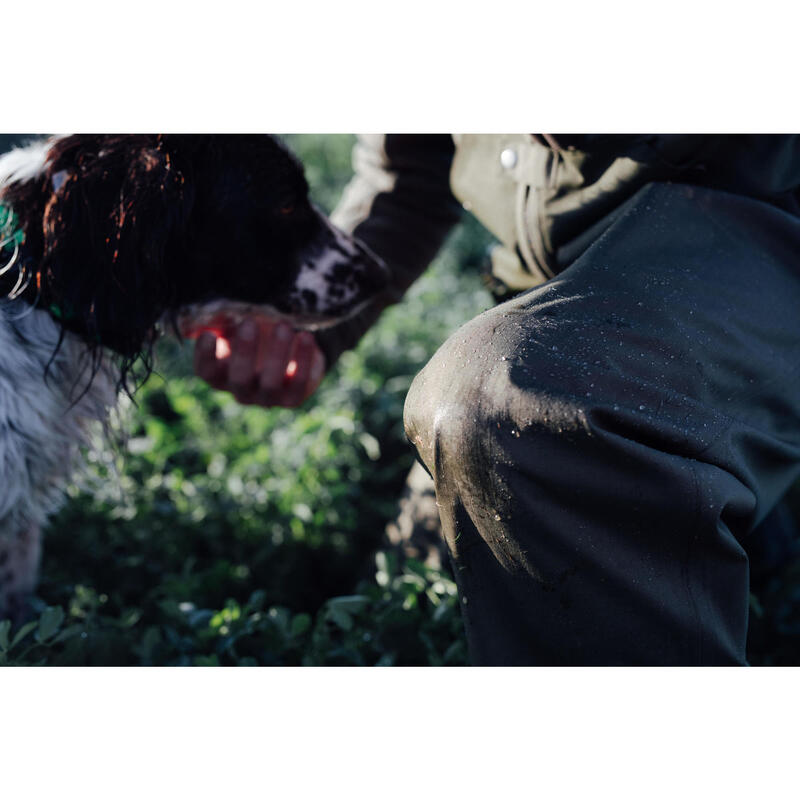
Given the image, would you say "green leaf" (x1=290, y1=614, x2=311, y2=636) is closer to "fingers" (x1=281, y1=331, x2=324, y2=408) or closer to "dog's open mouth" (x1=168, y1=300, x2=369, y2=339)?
"fingers" (x1=281, y1=331, x2=324, y2=408)

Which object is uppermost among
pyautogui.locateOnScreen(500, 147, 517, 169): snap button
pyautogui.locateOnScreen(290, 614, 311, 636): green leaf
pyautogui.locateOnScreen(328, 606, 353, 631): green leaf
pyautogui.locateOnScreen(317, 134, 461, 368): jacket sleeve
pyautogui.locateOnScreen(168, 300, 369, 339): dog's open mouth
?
pyautogui.locateOnScreen(500, 147, 517, 169): snap button

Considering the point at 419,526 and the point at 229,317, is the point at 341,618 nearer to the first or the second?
the point at 419,526

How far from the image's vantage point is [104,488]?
2713mm

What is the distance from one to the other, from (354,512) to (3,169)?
5.01 feet

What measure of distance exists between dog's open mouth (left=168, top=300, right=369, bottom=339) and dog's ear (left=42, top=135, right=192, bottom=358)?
0.21 metres

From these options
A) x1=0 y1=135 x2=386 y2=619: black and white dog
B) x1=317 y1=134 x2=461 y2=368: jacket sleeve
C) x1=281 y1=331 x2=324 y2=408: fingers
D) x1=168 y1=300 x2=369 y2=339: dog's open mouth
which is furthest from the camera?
x1=317 y1=134 x2=461 y2=368: jacket sleeve

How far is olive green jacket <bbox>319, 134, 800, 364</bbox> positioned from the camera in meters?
1.74

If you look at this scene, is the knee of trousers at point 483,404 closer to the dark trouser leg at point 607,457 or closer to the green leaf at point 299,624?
the dark trouser leg at point 607,457

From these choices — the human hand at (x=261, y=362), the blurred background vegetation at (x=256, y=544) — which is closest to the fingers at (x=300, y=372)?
the human hand at (x=261, y=362)

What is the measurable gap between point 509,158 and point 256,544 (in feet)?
4.97

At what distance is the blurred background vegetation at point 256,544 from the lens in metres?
1.97

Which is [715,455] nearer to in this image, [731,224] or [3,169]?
[731,224]

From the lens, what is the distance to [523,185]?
2018 millimetres

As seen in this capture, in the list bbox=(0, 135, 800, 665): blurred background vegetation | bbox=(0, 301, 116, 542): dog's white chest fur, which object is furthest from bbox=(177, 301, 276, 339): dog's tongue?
bbox=(0, 301, 116, 542): dog's white chest fur
